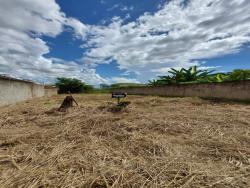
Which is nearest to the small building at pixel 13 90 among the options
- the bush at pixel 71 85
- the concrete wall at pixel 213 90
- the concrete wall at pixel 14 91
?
the concrete wall at pixel 14 91

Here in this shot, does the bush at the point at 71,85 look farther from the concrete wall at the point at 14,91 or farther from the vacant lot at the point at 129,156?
the vacant lot at the point at 129,156

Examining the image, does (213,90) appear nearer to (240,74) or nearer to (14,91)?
(240,74)

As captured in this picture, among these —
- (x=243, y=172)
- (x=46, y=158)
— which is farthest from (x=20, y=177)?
(x=243, y=172)

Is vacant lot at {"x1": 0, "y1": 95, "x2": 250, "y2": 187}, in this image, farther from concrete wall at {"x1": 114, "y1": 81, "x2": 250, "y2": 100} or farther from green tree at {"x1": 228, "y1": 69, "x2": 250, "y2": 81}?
green tree at {"x1": 228, "y1": 69, "x2": 250, "y2": 81}

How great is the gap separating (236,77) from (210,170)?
11655 mm

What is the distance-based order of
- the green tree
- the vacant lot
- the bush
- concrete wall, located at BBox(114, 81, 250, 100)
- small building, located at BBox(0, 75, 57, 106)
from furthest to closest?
the bush, the green tree, concrete wall, located at BBox(114, 81, 250, 100), small building, located at BBox(0, 75, 57, 106), the vacant lot

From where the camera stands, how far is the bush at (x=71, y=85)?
3178cm

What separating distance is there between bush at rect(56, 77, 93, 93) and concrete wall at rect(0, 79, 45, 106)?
15.6 m

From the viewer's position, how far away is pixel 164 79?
20.2 metres

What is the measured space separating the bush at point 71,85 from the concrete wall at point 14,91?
15.6m

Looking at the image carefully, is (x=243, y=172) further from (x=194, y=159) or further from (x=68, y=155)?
(x=68, y=155)

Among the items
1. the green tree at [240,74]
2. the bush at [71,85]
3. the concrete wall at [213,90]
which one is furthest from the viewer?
the bush at [71,85]

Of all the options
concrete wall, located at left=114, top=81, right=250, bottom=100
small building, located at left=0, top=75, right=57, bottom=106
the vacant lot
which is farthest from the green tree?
small building, located at left=0, top=75, right=57, bottom=106

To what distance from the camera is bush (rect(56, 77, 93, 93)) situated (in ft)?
104
